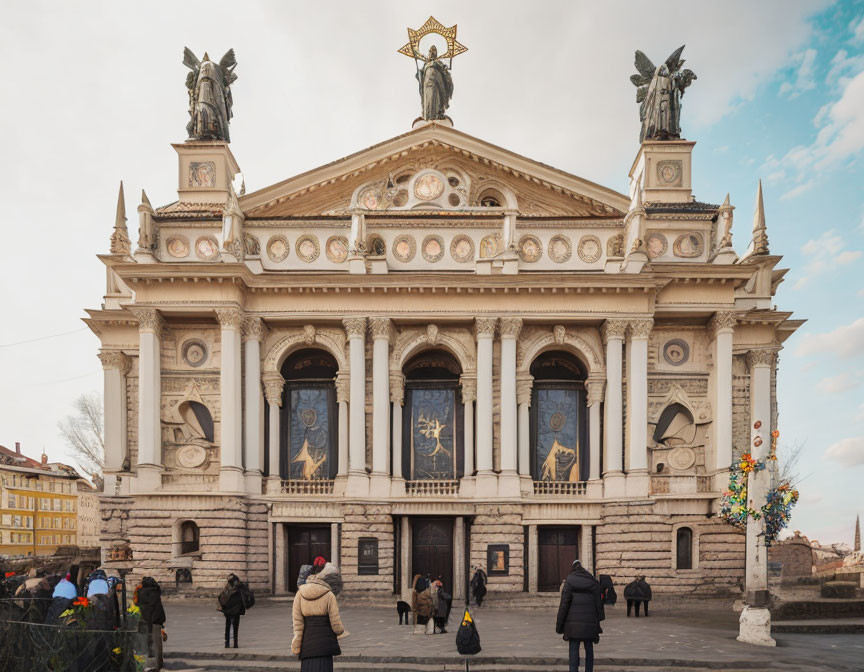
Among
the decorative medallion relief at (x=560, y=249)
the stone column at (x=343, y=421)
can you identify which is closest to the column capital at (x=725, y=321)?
the decorative medallion relief at (x=560, y=249)

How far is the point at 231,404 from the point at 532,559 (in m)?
14.0

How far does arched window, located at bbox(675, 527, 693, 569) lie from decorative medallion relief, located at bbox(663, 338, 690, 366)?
7329mm

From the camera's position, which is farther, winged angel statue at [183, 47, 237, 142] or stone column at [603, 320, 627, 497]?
winged angel statue at [183, 47, 237, 142]

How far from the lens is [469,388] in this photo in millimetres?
33500

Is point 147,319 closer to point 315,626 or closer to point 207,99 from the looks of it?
point 207,99

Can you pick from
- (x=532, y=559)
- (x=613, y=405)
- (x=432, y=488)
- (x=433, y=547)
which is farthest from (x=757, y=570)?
(x=433, y=547)

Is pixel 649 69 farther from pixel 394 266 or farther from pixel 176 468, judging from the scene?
pixel 176 468

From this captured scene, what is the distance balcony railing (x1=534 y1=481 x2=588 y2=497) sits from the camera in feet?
107

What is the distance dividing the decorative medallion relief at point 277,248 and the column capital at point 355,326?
415cm

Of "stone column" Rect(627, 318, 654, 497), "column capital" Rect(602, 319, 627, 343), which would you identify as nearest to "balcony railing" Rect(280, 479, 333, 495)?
"stone column" Rect(627, 318, 654, 497)

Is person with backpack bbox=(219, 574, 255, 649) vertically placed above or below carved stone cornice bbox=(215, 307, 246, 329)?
below

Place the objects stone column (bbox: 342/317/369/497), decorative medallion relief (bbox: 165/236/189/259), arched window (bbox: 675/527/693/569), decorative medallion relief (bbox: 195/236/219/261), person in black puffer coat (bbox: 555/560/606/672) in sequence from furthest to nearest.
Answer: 1. decorative medallion relief (bbox: 165/236/189/259)
2. decorative medallion relief (bbox: 195/236/219/261)
3. stone column (bbox: 342/317/369/497)
4. arched window (bbox: 675/527/693/569)
5. person in black puffer coat (bbox: 555/560/606/672)

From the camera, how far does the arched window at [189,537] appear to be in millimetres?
31656

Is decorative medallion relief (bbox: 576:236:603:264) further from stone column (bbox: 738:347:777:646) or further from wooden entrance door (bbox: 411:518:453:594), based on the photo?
stone column (bbox: 738:347:777:646)
